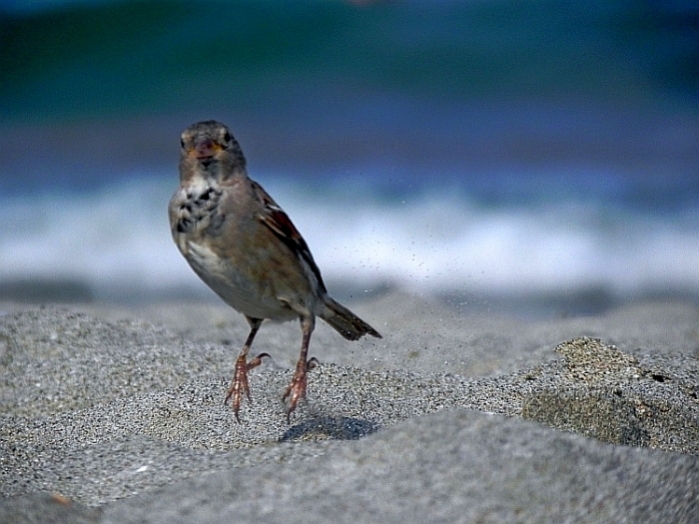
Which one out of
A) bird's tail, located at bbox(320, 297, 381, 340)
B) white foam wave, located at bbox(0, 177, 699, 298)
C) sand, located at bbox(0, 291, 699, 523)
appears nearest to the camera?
sand, located at bbox(0, 291, 699, 523)

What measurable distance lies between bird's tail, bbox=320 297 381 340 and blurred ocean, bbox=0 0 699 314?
12.9ft

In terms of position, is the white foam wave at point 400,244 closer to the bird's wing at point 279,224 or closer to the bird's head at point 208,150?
the bird's wing at point 279,224

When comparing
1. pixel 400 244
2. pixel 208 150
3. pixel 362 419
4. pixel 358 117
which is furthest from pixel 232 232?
pixel 358 117

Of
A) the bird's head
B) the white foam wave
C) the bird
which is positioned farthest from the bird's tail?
the white foam wave

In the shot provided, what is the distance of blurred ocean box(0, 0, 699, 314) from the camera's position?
8.65 meters

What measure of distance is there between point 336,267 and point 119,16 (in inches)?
182

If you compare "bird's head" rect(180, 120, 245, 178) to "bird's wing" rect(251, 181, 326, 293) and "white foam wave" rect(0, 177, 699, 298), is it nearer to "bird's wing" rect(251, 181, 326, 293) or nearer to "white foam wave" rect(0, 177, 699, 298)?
"bird's wing" rect(251, 181, 326, 293)

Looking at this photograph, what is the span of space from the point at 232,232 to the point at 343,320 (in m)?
0.80

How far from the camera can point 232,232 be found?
3.53 m

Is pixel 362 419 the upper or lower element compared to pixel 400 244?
lower

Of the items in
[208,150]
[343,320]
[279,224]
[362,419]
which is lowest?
[362,419]

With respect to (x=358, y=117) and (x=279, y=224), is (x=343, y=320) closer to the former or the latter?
(x=279, y=224)

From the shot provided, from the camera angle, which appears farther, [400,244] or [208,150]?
[400,244]

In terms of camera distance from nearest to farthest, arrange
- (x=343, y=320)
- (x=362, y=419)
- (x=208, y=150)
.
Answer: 1. (x=208, y=150)
2. (x=362, y=419)
3. (x=343, y=320)
